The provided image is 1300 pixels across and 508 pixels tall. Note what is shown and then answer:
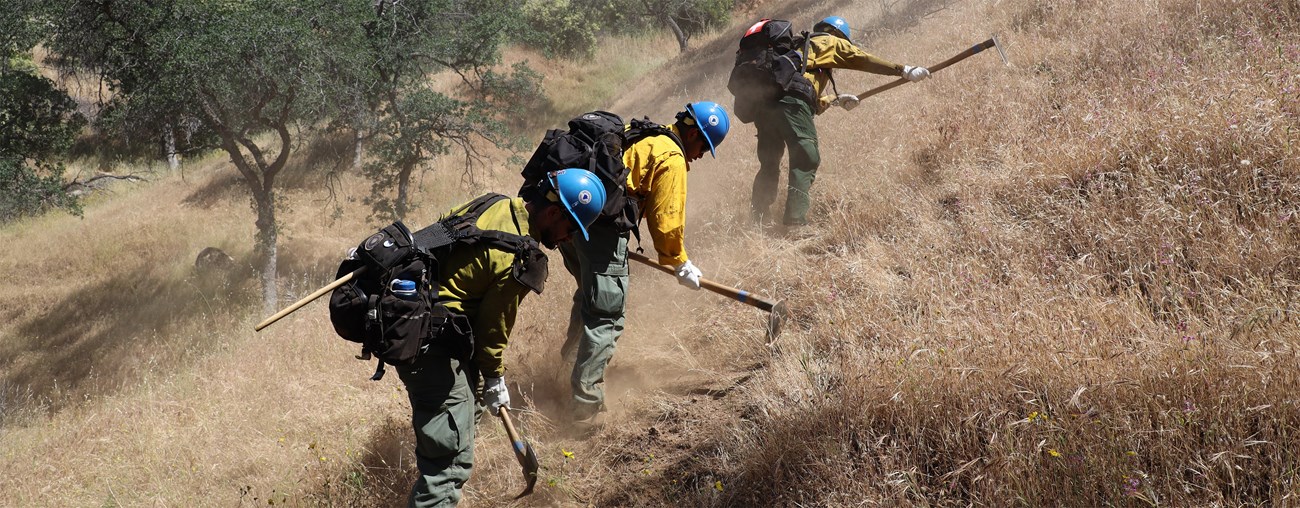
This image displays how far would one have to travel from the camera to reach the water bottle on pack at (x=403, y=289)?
10.6 feet

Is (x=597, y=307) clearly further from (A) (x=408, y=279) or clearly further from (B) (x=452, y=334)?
(A) (x=408, y=279)

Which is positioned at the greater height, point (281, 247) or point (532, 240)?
point (532, 240)

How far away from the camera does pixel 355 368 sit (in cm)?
607

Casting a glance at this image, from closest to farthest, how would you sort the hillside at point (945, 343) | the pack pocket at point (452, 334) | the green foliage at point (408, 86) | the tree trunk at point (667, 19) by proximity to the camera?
the hillside at point (945, 343) < the pack pocket at point (452, 334) < the green foliage at point (408, 86) < the tree trunk at point (667, 19)

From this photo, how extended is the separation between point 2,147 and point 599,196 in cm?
1475

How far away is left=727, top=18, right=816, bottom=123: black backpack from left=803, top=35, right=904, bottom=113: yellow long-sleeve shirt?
12 cm

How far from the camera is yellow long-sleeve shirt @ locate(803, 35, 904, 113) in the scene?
6137 millimetres

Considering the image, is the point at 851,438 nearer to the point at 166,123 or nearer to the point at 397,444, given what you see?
the point at 397,444

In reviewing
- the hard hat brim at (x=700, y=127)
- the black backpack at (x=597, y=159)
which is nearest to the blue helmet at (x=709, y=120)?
the hard hat brim at (x=700, y=127)

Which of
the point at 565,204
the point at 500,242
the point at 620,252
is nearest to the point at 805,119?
the point at 620,252

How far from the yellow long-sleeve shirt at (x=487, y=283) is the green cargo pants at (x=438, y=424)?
0.20 meters

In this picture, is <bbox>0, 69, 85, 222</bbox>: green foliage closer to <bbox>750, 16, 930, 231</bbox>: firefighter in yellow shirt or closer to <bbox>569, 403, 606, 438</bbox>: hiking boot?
<bbox>750, 16, 930, 231</bbox>: firefighter in yellow shirt

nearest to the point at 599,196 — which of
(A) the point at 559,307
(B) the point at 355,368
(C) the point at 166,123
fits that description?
(A) the point at 559,307

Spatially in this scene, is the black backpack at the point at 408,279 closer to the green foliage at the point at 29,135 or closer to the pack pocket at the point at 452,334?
the pack pocket at the point at 452,334
